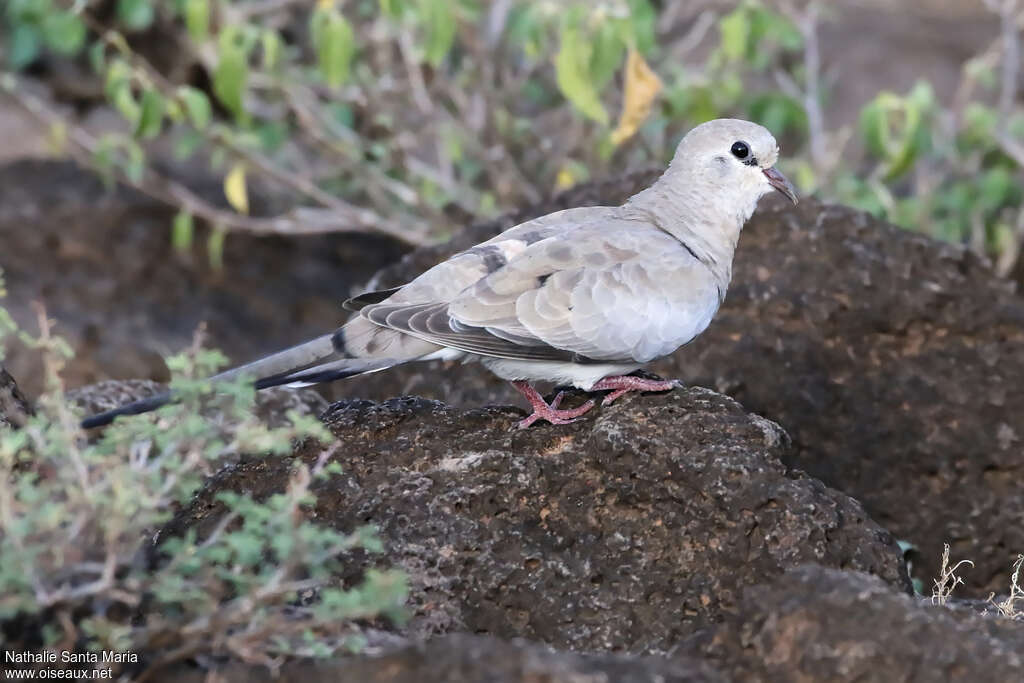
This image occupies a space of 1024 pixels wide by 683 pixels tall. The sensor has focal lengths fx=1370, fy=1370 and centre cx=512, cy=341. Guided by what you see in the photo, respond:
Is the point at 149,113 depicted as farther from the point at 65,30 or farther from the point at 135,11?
the point at 135,11

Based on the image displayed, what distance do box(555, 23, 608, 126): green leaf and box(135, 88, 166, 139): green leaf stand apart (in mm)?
2449

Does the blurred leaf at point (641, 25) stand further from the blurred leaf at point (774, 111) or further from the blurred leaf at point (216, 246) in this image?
the blurred leaf at point (216, 246)

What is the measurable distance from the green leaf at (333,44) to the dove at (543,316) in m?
2.76

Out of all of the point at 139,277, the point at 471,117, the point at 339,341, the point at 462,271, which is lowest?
the point at 339,341

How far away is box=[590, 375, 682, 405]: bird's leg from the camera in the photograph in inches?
184

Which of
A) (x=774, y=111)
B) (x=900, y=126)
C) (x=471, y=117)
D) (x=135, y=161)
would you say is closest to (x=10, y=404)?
(x=135, y=161)

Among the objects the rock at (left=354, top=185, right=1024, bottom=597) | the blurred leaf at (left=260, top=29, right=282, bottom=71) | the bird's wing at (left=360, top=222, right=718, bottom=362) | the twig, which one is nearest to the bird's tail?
the bird's wing at (left=360, top=222, right=718, bottom=362)

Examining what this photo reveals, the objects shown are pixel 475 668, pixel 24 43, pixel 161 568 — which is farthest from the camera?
pixel 24 43

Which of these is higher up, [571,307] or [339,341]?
[571,307]

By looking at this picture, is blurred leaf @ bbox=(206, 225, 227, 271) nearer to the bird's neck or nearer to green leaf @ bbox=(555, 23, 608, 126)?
green leaf @ bbox=(555, 23, 608, 126)

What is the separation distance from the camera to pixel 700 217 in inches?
208

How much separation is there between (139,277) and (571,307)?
5303 millimetres

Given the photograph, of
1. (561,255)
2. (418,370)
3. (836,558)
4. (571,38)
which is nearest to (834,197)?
(571,38)

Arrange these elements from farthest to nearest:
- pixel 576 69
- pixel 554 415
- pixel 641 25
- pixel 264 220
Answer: pixel 264 220 < pixel 641 25 < pixel 576 69 < pixel 554 415
